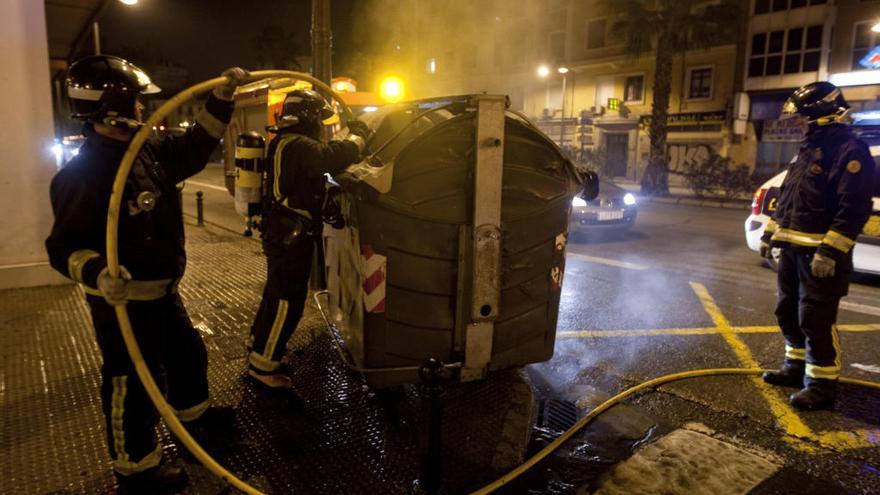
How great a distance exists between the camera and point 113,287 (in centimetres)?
223

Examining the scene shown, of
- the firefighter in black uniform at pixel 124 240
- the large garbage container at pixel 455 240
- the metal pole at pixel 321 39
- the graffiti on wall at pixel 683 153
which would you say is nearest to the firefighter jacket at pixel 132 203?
the firefighter in black uniform at pixel 124 240

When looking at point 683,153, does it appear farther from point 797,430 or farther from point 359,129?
point 359,129

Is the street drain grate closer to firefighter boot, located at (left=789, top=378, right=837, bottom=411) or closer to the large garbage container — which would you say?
the large garbage container

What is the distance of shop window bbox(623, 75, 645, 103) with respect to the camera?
94.6 ft

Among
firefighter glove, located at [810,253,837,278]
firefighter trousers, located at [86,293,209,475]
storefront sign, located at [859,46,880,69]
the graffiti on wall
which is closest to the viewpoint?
firefighter trousers, located at [86,293,209,475]

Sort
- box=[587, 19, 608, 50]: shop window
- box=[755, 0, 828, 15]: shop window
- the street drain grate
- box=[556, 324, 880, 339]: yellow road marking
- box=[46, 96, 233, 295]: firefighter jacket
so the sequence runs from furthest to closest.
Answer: box=[587, 19, 608, 50]: shop window
box=[755, 0, 828, 15]: shop window
box=[556, 324, 880, 339]: yellow road marking
the street drain grate
box=[46, 96, 233, 295]: firefighter jacket

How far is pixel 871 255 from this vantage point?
239 inches

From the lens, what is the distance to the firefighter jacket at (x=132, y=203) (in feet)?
7.90

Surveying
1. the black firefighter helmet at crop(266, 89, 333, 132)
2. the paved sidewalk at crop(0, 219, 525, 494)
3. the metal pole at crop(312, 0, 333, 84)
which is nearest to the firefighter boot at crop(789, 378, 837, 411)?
the paved sidewalk at crop(0, 219, 525, 494)

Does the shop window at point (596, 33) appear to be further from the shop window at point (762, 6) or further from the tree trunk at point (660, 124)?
the tree trunk at point (660, 124)

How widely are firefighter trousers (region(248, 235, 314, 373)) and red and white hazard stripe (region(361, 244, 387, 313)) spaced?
62 cm

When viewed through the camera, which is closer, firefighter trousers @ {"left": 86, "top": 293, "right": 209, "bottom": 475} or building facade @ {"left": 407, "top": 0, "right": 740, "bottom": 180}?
firefighter trousers @ {"left": 86, "top": 293, "right": 209, "bottom": 475}

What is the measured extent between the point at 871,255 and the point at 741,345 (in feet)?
9.06

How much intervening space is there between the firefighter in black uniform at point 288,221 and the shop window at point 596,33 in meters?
29.4
